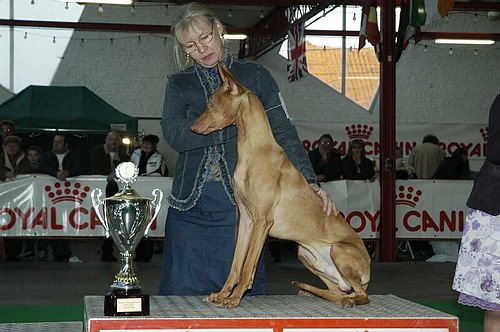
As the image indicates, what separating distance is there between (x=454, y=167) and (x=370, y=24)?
2.36m

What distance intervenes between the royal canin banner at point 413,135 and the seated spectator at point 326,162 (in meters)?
2.63

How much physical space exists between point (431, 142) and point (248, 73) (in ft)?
33.5

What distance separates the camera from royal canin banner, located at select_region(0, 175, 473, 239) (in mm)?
10086

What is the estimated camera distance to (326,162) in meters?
11.0

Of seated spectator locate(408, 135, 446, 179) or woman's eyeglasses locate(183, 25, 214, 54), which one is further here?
seated spectator locate(408, 135, 446, 179)

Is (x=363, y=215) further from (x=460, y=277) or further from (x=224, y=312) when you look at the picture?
(x=224, y=312)

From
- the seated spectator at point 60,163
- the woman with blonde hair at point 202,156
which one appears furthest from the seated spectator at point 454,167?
the woman with blonde hair at point 202,156

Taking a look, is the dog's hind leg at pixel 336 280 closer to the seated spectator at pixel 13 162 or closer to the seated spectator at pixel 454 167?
the seated spectator at pixel 13 162

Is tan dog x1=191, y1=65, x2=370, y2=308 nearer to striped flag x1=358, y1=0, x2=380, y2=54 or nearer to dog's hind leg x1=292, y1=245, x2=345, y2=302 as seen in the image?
dog's hind leg x1=292, y1=245, x2=345, y2=302

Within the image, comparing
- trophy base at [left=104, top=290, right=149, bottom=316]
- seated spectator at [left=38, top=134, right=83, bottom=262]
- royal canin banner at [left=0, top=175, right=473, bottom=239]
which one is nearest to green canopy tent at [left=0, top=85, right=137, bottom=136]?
seated spectator at [left=38, top=134, right=83, bottom=262]

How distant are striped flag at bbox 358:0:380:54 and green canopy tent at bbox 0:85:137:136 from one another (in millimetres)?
5988

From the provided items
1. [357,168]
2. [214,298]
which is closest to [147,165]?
[357,168]

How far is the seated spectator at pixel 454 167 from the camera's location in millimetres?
11578

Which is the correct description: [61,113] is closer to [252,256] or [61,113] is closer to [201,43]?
[201,43]
